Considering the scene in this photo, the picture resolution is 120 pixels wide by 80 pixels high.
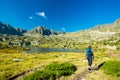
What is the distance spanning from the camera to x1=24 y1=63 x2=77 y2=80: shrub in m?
22.3

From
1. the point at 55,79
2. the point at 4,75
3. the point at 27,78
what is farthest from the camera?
the point at 4,75

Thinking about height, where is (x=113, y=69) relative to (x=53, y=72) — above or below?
above

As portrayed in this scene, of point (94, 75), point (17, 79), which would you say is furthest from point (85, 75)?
point (17, 79)

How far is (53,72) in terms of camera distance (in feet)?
79.3

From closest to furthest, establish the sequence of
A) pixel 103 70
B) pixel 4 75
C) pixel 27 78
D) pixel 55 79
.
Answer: pixel 27 78 < pixel 55 79 < pixel 103 70 < pixel 4 75

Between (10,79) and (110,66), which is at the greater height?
(110,66)

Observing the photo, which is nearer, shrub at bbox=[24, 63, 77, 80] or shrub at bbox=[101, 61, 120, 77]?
shrub at bbox=[24, 63, 77, 80]

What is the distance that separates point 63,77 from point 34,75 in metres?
3.82

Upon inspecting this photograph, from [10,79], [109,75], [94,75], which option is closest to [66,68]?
[94,75]

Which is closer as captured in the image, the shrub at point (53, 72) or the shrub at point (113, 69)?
the shrub at point (53, 72)

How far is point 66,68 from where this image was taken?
26297 millimetres

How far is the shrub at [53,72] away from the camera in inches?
876

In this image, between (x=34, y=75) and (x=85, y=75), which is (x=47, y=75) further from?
(x=85, y=75)

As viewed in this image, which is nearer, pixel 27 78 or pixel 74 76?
pixel 27 78
